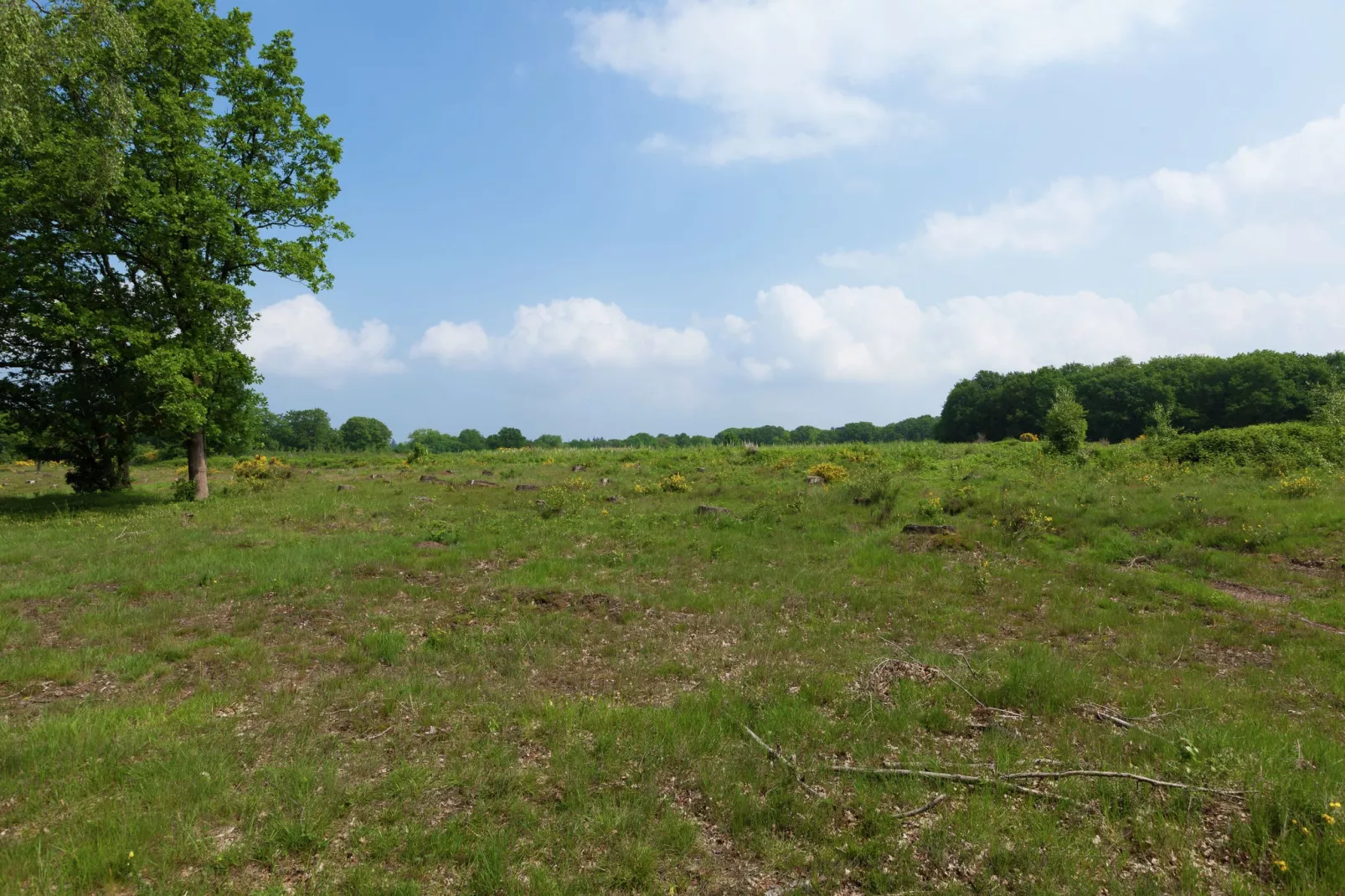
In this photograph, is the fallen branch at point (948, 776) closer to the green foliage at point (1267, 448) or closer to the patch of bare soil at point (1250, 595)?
the patch of bare soil at point (1250, 595)

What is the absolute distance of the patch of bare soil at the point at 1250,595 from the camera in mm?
12086

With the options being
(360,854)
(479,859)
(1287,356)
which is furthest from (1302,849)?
(1287,356)

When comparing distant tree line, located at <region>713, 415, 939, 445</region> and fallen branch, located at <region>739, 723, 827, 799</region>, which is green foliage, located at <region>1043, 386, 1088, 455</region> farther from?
distant tree line, located at <region>713, 415, 939, 445</region>

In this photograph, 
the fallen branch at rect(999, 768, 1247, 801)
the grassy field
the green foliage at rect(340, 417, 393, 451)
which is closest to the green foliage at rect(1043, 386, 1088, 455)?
the grassy field

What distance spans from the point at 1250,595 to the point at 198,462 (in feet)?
119

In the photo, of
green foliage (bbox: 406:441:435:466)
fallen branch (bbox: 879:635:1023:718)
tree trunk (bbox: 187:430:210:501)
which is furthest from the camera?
green foliage (bbox: 406:441:435:466)

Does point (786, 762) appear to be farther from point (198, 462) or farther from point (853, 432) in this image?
point (853, 432)

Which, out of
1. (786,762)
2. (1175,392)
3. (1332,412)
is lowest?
(786,762)

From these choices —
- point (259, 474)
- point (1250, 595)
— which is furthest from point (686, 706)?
point (259, 474)

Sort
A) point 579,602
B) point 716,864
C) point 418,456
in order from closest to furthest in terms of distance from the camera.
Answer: point 716,864, point 579,602, point 418,456

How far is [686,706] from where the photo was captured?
26.6ft

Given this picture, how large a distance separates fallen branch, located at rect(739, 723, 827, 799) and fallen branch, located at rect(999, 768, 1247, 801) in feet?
6.76

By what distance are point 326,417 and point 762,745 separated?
15030 cm

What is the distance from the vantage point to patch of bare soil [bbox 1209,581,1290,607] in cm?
1209
